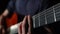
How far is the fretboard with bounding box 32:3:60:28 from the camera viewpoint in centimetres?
73

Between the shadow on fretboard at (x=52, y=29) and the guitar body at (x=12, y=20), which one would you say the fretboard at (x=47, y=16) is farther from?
the guitar body at (x=12, y=20)

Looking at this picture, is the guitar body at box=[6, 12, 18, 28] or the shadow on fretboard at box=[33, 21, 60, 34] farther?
the guitar body at box=[6, 12, 18, 28]

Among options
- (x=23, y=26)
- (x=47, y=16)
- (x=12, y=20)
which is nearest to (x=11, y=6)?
(x=12, y=20)

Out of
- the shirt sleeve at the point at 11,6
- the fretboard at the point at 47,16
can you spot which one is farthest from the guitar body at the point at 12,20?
the fretboard at the point at 47,16

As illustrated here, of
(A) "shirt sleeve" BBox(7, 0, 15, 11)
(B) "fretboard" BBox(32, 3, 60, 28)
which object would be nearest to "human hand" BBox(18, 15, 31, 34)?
(B) "fretboard" BBox(32, 3, 60, 28)

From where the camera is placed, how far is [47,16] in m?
0.78

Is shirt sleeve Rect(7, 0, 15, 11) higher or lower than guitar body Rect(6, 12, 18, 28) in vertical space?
higher

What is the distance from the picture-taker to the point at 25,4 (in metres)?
0.95

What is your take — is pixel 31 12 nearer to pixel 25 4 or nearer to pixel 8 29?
pixel 25 4

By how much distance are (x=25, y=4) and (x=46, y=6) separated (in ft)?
0.68

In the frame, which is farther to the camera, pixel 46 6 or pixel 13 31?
pixel 13 31

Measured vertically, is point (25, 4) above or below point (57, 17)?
above

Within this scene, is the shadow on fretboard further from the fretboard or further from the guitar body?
the guitar body

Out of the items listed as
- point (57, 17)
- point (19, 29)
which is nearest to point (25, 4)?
point (19, 29)
